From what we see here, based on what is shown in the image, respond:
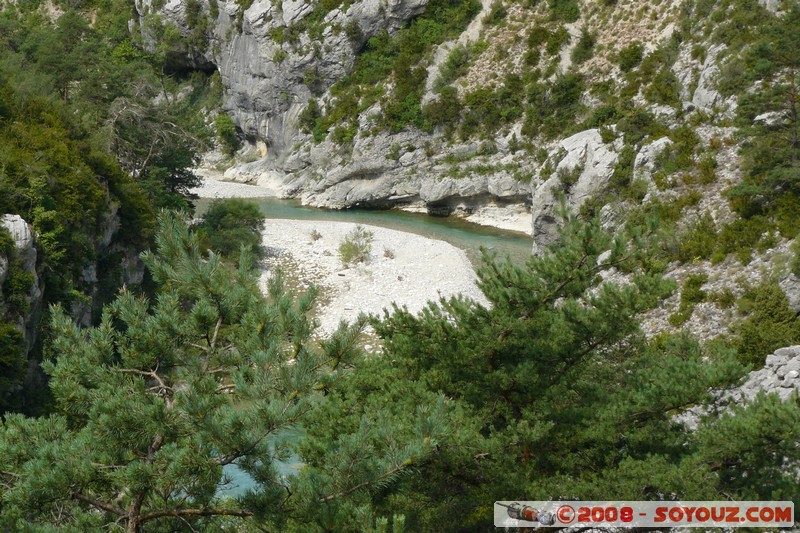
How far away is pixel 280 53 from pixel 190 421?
45833 millimetres

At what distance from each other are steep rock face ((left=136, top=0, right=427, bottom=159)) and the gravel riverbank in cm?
1805

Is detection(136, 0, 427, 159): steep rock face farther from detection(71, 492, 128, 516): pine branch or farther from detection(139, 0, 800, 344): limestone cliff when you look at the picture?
detection(71, 492, 128, 516): pine branch

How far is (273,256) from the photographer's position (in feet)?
96.1

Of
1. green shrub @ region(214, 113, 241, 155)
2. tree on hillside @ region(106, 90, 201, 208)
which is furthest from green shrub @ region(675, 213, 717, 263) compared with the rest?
green shrub @ region(214, 113, 241, 155)

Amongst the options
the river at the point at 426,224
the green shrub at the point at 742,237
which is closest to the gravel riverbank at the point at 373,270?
the river at the point at 426,224

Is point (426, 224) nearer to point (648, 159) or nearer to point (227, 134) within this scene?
point (648, 159)

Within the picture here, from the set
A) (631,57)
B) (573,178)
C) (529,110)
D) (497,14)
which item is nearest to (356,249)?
(573,178)

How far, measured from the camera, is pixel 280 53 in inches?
1877

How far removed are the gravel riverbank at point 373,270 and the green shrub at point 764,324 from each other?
891 cm

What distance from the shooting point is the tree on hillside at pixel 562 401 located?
288 inches

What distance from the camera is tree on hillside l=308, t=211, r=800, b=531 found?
7309mm

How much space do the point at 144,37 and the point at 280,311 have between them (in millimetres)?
60804

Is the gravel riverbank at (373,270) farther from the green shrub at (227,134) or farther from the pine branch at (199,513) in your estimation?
the green shrub at (227,134)

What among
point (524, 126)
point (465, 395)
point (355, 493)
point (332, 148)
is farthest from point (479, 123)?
point (355, 493)
